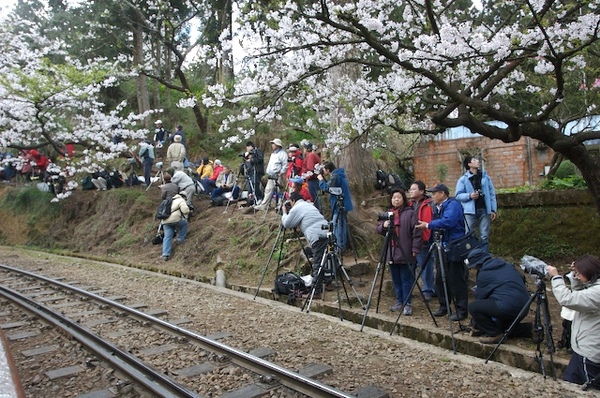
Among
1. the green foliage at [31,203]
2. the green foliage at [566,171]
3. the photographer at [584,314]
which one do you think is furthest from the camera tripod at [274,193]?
the green foliage at [31,203]

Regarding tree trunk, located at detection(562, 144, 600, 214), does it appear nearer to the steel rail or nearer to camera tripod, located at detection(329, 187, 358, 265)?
camera tripod, located at detection(329, 187, 358, 265)

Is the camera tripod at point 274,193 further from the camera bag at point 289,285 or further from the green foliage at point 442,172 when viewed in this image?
the green foliage at point 442,172

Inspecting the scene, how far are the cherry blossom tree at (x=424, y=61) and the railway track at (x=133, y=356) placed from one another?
13.0ft

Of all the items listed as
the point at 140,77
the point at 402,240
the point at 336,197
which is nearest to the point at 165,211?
the point at 336,197

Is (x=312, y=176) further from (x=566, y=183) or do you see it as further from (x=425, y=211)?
(x=566, y=183)

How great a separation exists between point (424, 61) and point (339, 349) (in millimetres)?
4287

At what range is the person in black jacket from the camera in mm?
5852

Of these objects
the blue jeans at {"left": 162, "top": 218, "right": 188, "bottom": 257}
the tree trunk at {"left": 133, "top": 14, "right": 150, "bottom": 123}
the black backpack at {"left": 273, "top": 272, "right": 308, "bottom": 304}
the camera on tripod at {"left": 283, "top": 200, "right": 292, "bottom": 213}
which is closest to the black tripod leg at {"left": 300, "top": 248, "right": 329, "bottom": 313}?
the black backpack at {"left": 273, "top": 272, "right": 308, "bottom": 304}

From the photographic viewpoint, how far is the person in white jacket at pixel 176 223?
13.3 metres

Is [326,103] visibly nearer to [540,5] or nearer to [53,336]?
[540,5]

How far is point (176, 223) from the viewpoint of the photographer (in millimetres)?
13539

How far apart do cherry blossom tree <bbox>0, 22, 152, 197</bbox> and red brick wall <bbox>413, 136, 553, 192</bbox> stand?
10253 millimetres

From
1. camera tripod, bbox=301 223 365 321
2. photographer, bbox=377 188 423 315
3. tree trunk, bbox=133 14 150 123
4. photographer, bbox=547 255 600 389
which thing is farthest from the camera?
tree trunk, bbox=133 14 150 123

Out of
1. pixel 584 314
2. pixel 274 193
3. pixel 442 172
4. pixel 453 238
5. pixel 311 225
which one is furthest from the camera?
pixel 442 172
